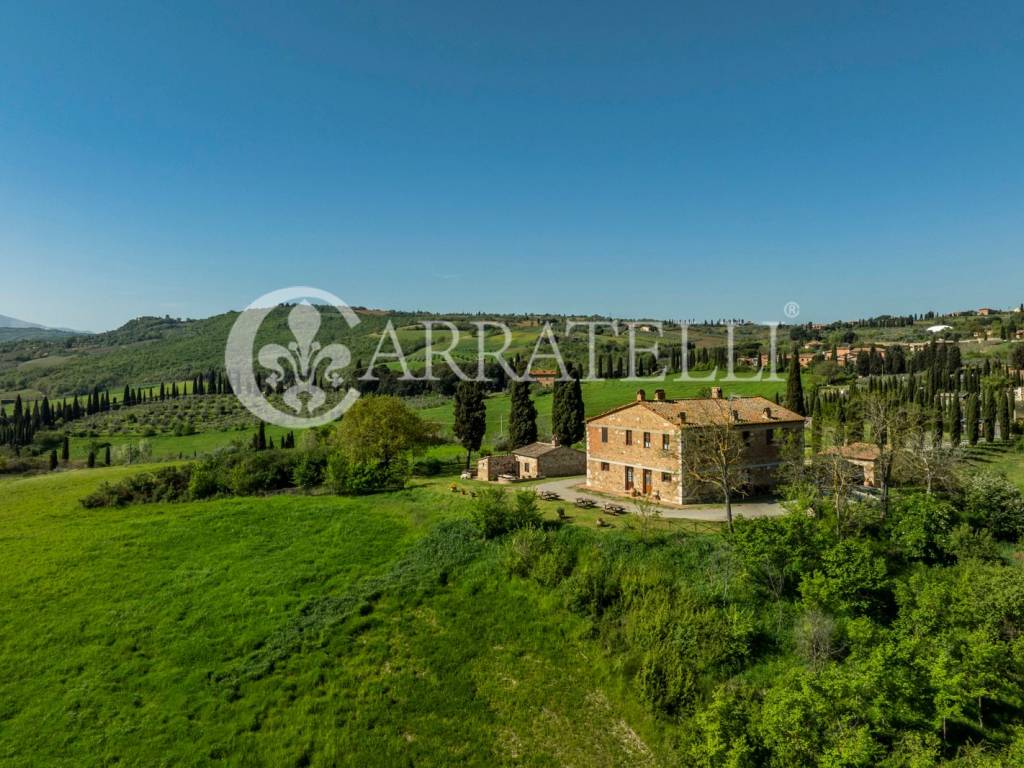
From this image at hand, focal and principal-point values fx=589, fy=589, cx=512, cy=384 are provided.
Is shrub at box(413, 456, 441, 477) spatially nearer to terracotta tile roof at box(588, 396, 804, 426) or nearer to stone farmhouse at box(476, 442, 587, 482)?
stone farmhouse at box(476, 442, 587, 482)

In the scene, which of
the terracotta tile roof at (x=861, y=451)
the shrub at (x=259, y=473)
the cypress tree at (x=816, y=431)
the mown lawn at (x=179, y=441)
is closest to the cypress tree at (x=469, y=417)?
the shrub at (x=259, y=473)

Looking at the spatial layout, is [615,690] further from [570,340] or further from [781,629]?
[570,340]

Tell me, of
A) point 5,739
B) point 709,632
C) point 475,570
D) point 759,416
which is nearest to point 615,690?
point 709,632

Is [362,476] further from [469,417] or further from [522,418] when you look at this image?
[522,418]

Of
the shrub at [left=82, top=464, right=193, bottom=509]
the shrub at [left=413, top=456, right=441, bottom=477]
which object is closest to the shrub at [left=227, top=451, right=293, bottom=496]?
the shrub at [left=82, top=464, right=193, bottom=509]

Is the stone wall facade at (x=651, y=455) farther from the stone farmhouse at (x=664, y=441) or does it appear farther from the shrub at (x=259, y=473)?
the shrub at (x=259, y=473)

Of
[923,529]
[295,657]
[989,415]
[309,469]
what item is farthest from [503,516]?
[989,415]

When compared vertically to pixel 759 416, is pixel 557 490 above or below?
below
